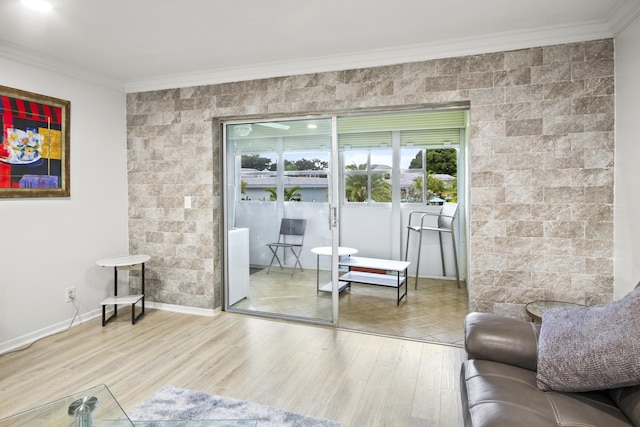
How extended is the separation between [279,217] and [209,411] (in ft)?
6.67

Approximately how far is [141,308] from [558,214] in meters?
4.09

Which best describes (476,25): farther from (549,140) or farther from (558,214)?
(558,214)

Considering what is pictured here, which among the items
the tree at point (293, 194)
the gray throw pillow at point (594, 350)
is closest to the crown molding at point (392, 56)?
the tree at point (293, 194)

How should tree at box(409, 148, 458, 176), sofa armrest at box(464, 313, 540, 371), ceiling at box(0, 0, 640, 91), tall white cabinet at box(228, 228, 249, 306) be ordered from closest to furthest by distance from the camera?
1. sofa armrest at box(464, 313, 540, 371)
2. ceiling at box(0, 0, 640, 91)
3. tall white cabinet at box(228, 228, 249, 306)
4. tree at box(409, 148, 458, 176)

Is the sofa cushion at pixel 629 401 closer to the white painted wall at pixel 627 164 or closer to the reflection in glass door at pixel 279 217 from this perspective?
the white painted wall at pixel 627 164

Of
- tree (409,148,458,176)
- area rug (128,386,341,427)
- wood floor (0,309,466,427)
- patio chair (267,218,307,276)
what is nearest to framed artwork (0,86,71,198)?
wood floor (0,309,466,427)

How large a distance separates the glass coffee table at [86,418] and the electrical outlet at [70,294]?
2.29 m

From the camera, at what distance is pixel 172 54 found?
3.43 metres

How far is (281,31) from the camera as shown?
2943 mm

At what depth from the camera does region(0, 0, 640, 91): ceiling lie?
256 cm

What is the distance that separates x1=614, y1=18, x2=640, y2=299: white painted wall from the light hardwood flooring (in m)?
1.36

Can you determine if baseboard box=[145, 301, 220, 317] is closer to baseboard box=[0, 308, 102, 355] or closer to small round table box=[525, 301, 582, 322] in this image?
baseboard box=[0, 308, 102, 355]

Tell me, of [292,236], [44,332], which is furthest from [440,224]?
[44,332]

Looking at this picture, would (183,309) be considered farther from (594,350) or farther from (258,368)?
(594,350)
